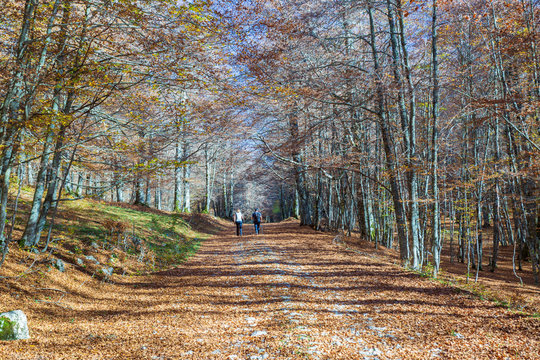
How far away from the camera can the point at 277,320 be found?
16.6ft

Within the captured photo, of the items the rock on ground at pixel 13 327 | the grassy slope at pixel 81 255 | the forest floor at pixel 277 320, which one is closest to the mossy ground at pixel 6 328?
the rock on ground at pixel 13 327

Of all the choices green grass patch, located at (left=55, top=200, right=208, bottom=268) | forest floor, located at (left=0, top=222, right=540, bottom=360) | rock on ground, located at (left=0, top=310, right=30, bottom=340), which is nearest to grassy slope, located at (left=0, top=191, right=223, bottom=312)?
green grass patch, located at (left=55, top=200, right=208, bottom=268)

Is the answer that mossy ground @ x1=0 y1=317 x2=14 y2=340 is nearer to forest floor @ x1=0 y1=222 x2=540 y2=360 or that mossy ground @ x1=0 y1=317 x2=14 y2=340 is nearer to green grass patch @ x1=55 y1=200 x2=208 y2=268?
forest floor @ x1=0 y1=222 x2=540 y2=360

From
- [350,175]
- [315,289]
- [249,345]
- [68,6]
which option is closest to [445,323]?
[315,289]

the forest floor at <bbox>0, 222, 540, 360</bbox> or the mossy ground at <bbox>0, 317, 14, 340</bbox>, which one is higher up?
the mossy ground at <bbox>0, 317, 14, 340</bbox>

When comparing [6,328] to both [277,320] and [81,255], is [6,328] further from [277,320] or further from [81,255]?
[81,255]

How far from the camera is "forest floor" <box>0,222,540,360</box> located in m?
4.01

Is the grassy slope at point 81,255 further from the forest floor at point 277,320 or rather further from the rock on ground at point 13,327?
the rock on ground at point 13,327

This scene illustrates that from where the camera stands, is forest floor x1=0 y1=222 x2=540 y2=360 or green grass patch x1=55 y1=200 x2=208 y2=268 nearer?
forest floor x1=0 y1=222 x2=540 y2=360

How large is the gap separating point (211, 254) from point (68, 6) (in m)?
8.78

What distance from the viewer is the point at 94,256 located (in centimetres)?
834

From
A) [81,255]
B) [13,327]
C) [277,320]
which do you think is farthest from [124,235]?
[277,320]

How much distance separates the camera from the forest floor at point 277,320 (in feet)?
13.1

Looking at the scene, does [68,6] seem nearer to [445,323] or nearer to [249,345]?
[249,345]
